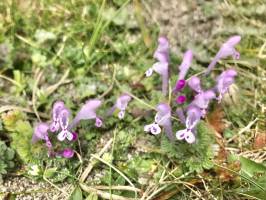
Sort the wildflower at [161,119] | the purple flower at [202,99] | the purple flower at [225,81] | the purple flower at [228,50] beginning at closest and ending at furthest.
A: the wildflower at [161,119]
the purple flower at [202,99]
the purple flower at [225,81]
the purple flower at [228,50]

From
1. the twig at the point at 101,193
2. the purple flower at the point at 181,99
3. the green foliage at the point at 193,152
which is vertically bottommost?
the twig at the point at 101,193

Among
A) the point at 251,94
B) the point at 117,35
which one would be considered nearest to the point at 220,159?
the point at 251,94

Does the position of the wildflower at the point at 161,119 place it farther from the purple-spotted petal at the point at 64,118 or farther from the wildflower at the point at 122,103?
the purple-spotted petal at the point at 64,118

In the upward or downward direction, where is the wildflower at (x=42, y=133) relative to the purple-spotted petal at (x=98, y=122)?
upward

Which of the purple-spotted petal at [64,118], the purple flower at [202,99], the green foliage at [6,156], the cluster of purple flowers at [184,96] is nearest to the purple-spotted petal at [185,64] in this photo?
the cluster of purple flowers at [184,96]

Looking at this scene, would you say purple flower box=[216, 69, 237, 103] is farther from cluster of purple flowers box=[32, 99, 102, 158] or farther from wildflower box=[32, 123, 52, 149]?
wildflower box=[32, 123, 52, 149]

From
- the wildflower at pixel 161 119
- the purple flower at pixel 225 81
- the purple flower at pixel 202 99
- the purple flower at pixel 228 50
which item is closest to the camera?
the wildflower at pixel 161 119

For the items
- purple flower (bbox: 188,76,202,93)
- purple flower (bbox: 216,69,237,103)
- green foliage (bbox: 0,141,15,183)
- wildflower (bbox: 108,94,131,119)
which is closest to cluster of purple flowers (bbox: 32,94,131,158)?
Answer: wildflower (bbox: 108,94,131,119)

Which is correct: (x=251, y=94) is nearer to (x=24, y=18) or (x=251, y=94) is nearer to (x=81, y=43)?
(x=81, y=43)
